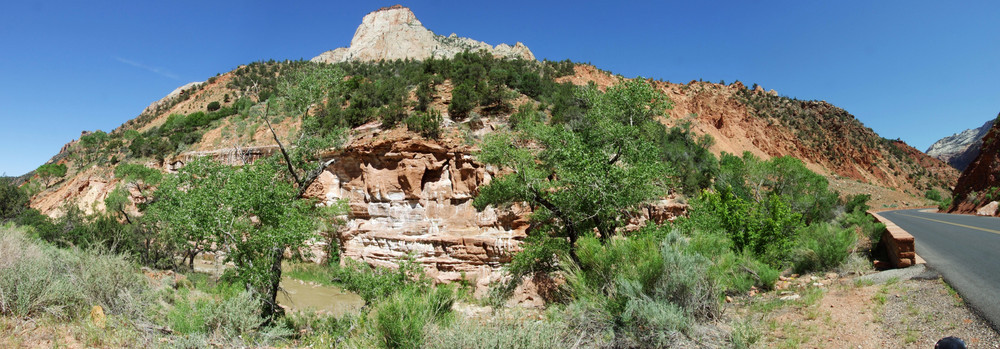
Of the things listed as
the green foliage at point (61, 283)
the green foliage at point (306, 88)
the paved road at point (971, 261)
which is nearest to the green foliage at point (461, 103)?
the green foliage at point (306, 88)

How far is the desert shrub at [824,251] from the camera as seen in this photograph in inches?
347

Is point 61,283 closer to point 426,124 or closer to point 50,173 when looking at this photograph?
point 426,124

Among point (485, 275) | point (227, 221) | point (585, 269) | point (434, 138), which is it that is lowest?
point (485, 275)

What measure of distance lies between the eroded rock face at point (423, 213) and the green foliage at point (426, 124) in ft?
Answer: 3.05

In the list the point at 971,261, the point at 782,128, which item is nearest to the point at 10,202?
the point at 971,261

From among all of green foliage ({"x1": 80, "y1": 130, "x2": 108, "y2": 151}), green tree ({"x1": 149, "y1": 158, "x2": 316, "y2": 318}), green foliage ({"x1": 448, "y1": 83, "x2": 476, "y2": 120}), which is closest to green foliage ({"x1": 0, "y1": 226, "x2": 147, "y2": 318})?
green tree ({"x1": 149, "y1": 158, "x2": 316, "y2": 318})

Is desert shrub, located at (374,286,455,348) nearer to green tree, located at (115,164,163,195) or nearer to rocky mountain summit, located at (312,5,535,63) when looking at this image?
green tree, located at (115,164,163,195)

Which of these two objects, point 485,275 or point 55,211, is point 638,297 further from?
point 55,211

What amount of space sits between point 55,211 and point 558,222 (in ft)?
106

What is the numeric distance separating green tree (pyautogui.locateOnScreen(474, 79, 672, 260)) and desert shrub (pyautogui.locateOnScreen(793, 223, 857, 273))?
3477 millimetres

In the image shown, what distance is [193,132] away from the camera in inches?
1176

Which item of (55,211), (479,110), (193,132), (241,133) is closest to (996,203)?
(479,110)

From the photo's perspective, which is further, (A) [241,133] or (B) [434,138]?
(A) [241,133]

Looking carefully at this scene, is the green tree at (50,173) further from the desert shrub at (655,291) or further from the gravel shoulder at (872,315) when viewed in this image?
the gravel shoulder at (872,315)
